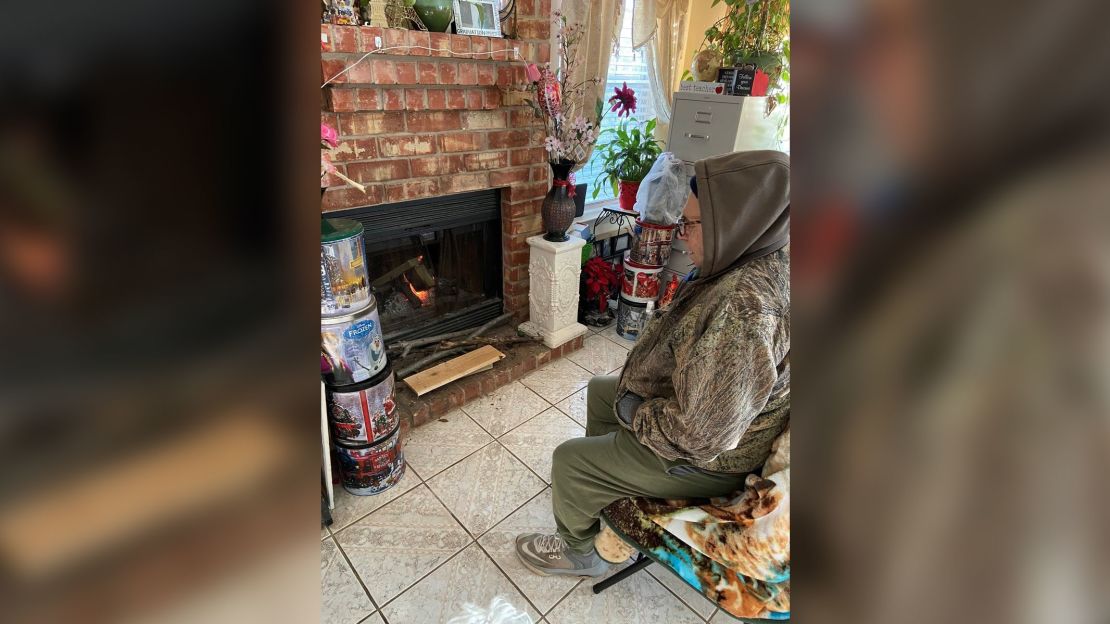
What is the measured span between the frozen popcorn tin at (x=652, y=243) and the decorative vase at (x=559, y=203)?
43 cm

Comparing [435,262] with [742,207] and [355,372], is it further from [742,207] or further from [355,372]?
[742,207]

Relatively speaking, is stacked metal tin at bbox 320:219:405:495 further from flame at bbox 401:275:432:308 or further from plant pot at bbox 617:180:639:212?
plant pot at bbox 617:180:639:212

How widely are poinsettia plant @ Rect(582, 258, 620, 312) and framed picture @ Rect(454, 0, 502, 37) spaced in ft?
4.17

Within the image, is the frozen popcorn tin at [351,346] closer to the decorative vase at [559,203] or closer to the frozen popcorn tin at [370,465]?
the frozen popcorn tin at [370,465]

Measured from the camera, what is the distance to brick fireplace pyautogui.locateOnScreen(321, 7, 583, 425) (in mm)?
1906

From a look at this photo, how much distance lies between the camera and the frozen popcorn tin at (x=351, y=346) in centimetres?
160

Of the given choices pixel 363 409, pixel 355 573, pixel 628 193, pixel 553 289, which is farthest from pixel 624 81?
pixel 355 573

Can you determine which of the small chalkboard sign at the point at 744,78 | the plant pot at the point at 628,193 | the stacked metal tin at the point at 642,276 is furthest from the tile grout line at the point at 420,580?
the small chalkboard sign at the point at 744,78

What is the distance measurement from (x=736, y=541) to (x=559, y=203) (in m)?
1.67
